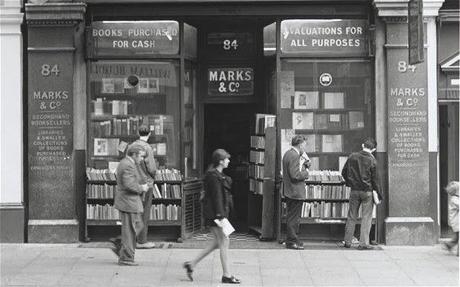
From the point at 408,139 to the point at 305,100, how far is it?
2.01 meters

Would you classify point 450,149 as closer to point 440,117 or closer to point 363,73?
point 440,117

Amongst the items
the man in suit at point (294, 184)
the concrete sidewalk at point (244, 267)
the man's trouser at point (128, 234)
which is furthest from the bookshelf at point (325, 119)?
the man's trouser at point (128, 234)

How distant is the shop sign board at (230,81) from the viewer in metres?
16.2

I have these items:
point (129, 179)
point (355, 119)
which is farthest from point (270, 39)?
point (129, 179)

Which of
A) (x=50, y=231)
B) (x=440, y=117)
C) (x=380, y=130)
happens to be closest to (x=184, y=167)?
(x=50, y=231)

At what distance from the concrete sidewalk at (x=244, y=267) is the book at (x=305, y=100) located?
2733 mm

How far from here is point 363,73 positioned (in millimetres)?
15000

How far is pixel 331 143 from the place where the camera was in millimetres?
15242

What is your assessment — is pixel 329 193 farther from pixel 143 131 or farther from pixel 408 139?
pixel 143 131

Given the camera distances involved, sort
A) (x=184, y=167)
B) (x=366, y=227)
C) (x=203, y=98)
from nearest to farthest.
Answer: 1. (x=366, y=227)
2. (x=184, y=167)
3. (x=203, y=98)

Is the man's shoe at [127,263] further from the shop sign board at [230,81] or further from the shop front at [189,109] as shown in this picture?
the shop sign board at [230,81]

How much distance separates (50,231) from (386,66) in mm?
6570

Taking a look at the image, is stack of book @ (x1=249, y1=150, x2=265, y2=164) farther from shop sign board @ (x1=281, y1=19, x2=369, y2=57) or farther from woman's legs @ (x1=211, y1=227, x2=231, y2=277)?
woman's legs @ (x1=211, y1=227, x2=231, y2=277)

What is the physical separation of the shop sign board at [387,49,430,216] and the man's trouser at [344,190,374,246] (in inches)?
22.1
